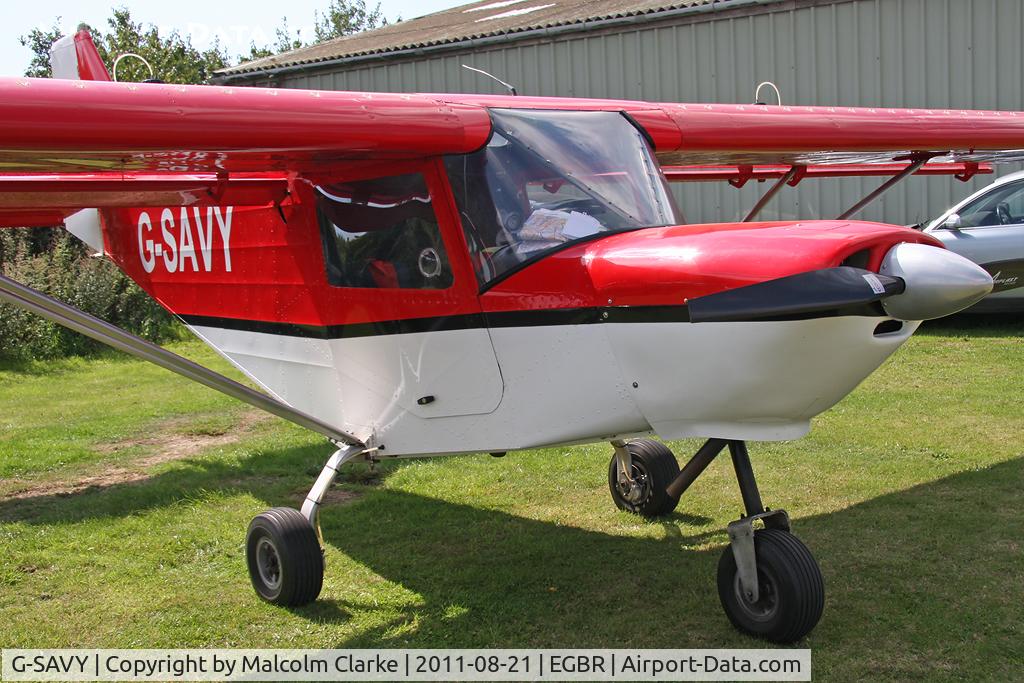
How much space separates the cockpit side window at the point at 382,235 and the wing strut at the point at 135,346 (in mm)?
676

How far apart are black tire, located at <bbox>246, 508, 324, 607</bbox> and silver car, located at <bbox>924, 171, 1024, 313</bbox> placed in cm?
874

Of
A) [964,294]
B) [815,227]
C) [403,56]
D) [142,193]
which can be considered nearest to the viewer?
[964,294]

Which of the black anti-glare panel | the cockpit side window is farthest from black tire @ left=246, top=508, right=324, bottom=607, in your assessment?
the black anti-glare panel

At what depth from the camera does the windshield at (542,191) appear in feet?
13.5

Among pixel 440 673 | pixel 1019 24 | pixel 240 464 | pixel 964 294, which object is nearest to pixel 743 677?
pixel 440 673

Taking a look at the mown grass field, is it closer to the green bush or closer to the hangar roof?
the green bush

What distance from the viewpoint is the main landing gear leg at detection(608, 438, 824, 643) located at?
3.92 m

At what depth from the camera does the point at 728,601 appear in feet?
13.7

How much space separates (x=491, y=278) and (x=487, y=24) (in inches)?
534

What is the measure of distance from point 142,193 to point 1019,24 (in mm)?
10969

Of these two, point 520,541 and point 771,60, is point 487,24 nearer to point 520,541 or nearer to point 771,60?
point 771,60

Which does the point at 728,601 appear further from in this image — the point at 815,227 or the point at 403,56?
the point at 403,56

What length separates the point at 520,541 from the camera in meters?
5.50
